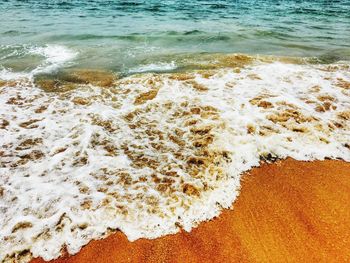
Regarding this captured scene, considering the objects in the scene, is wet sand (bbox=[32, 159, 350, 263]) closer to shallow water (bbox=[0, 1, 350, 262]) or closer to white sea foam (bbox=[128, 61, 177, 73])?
→ shallow water (bbox=[0, 1, 350, 262])

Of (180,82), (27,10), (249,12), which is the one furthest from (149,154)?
(27,10)

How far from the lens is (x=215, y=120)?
5285mm

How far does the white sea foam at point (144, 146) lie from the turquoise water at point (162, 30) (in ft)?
9.28

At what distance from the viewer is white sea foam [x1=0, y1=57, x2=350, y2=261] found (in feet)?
11.1

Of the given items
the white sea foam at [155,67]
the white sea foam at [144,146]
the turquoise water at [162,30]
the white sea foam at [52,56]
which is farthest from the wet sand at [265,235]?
the white sea foam at [52,56]

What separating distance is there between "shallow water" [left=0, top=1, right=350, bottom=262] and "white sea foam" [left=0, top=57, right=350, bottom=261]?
18mm

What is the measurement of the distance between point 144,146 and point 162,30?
9196mm

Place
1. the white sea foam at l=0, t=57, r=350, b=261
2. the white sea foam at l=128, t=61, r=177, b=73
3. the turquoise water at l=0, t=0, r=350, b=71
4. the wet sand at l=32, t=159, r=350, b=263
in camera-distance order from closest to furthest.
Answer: the wet sand at l=32, t=159, r=350, b=263, the white sea foam at l=0, t=57, r=350, b=261, the white sea foam at l=128, t=61, r=177, b=73, the turquoise water at l=0, t=0, r=350, b=71

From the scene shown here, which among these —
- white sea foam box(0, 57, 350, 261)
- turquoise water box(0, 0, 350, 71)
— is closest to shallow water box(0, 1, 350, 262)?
white sea foam box(0, 57, 350, 261)

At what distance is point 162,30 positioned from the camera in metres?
12.5

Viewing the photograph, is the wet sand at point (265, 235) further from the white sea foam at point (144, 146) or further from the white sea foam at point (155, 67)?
the white sea foam at point (155, 67)

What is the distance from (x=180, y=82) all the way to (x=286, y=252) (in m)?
4.88

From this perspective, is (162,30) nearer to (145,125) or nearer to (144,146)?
(145,125)

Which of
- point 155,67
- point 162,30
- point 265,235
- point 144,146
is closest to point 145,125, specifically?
point 144,146
